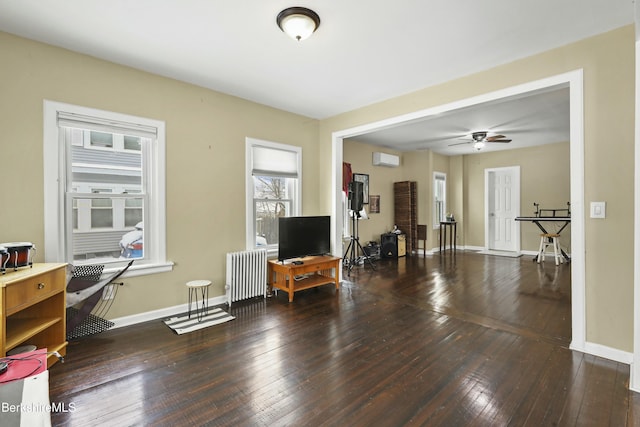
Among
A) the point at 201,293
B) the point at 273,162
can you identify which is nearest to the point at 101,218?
the point at 201,293

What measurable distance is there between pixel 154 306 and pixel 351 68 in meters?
3.34

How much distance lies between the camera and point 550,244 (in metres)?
6.72

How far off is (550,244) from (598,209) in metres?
5.14

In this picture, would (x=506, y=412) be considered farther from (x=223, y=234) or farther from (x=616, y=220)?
(x=223, y=234)

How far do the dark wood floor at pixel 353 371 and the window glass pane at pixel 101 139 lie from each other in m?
1.87

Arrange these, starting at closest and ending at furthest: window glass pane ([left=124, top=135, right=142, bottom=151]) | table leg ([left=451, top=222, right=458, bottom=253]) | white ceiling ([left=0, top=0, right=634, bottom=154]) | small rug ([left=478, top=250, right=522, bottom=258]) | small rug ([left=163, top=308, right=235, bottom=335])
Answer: white ceiling ([left=0, top=0, right=634, bottom=154]) → small rug ([left=163, top=308, right=235, bottom=335]) → window glass pane ([left=124, top=135, right=142, bottom=151]) → small rug ([left=478, top=250, right=522, bottom=258]) → table leg ([left=451, top=222, right=458, bottom=253])

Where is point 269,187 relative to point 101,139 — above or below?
below

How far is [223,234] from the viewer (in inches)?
152

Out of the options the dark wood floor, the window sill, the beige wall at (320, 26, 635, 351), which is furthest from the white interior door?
the window sill

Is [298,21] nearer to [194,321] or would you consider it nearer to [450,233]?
[194,321]

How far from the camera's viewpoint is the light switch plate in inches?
97.1

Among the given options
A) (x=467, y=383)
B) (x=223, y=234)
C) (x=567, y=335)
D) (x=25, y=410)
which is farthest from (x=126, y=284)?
(x=567, y=335)

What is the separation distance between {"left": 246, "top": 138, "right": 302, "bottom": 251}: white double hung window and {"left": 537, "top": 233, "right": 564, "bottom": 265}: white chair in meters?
5.33

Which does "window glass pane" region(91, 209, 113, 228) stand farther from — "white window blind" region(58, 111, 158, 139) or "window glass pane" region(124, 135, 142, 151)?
"white window blind" region(58, 111, 158, 139)
